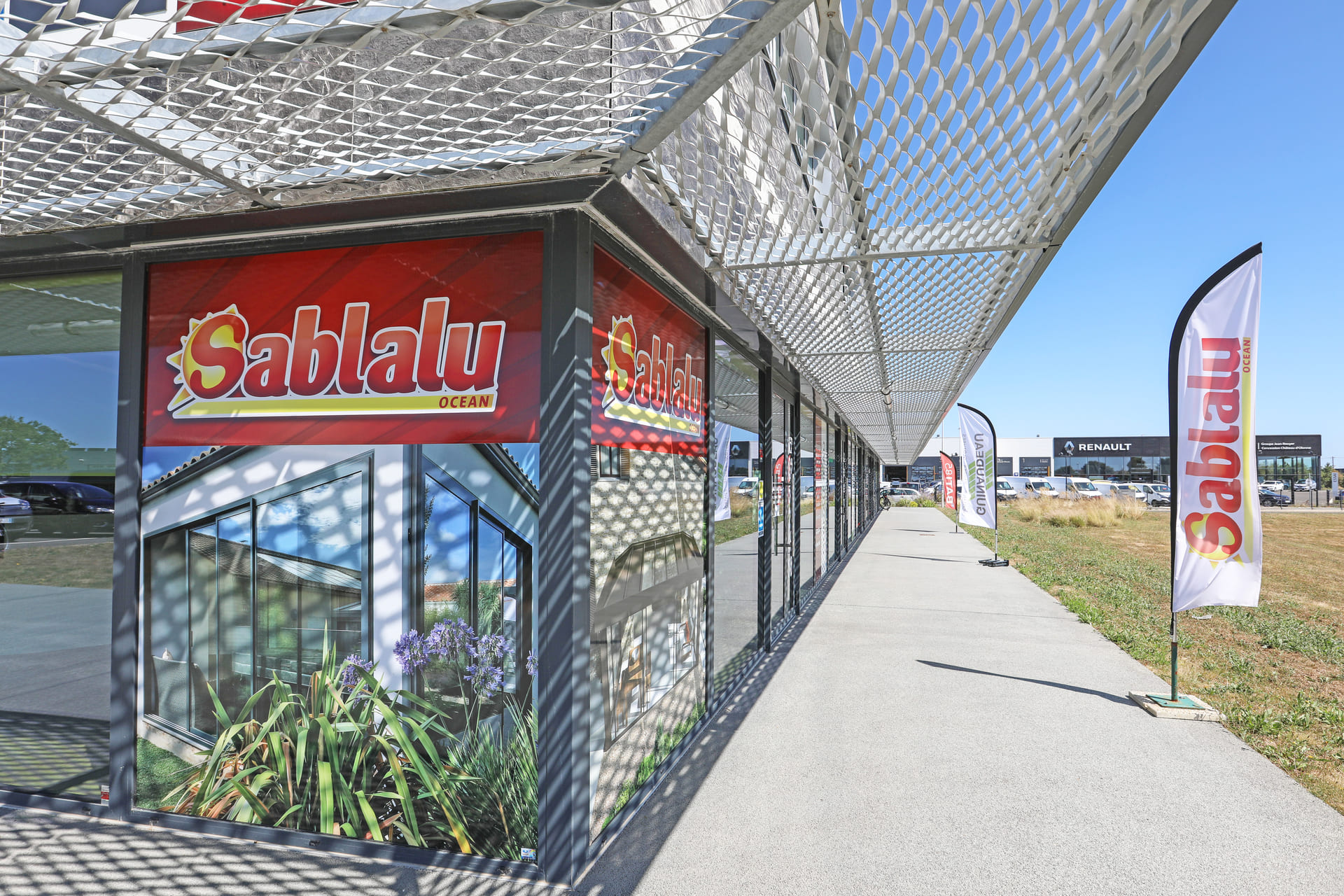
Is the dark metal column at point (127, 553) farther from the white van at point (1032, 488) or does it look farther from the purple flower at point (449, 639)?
the white van at point (1032, 488)

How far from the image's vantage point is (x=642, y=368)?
3395 mm

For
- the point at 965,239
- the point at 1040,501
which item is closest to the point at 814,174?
the point at 965,239

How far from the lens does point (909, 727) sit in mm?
4363


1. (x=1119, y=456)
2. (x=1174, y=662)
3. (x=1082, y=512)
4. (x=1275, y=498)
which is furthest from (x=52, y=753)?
(x=1119, y=456)

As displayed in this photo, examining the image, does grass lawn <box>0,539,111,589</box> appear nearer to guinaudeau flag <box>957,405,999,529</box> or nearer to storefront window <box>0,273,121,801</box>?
storefront window <box>0,273,121,801</box>

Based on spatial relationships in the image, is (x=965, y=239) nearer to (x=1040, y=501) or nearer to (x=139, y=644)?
(x=139, y=644)

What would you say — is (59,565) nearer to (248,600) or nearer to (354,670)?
(248,600)

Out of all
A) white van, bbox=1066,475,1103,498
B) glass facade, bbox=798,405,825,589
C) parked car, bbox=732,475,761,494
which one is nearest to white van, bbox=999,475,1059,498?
white van, bbox=1066,475,1103,498

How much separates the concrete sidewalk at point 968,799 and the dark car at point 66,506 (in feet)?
9.10

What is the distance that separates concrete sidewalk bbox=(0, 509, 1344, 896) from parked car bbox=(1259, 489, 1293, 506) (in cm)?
4725

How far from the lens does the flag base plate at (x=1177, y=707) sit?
4.59 m

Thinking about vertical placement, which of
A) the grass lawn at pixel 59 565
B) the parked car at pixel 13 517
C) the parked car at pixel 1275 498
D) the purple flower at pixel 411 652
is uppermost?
the parked car at pixel 13 517

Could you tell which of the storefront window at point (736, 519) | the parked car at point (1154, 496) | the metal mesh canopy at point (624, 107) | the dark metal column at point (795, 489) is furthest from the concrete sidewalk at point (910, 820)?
the parked car at point (1154, 496)

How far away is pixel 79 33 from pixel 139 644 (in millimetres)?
2510
